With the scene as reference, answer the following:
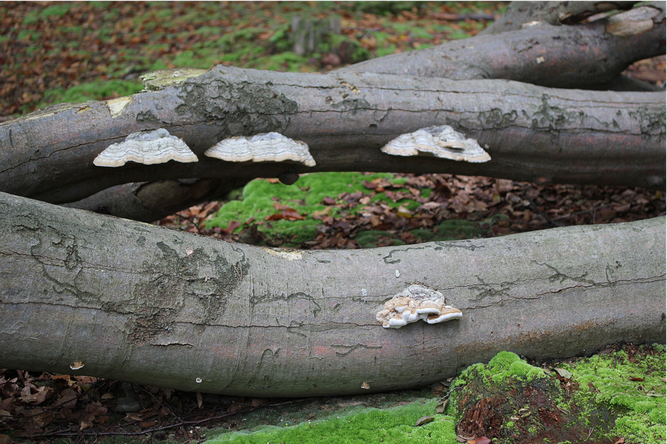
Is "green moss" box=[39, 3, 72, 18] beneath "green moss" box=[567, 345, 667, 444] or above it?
above

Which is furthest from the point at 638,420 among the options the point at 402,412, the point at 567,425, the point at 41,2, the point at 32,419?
the point at 41,2

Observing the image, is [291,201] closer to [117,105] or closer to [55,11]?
[117,105]

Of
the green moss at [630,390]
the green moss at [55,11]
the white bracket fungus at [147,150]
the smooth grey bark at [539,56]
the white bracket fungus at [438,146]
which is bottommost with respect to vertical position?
the green moss at [630,390]

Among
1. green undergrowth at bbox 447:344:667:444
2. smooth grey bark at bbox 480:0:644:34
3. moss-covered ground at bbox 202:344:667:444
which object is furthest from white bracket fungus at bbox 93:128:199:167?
smooth grey bark at bbox 480:0:644:34

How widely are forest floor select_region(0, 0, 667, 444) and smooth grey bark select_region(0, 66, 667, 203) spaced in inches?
45.1

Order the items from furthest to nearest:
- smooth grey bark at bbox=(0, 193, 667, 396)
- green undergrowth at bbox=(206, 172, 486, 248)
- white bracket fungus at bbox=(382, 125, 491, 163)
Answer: green undergrowth at bbox=(206, 172, 486, 248)
white bracket fungus at bbox=(382, 125, 491, 163)
smooth grey bark at bbox=(0, 193, 667, 396)

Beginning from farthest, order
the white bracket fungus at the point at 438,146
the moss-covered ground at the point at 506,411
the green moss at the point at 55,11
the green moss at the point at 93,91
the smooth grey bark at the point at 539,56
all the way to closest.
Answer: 1. the green moss at the point at 55,11
2. the green moss at the point at 93,91
3. the smooth grey bark at the point at 539,56
4. the white bracket fungus at the point at 438,146
5. the moss-covered ground at the point at 506,411

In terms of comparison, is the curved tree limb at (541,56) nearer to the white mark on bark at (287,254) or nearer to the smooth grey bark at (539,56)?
the smooth grey bark at (539,56)

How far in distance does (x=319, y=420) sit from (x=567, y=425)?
1243 mm

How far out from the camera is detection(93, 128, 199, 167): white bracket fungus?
2.60 meters

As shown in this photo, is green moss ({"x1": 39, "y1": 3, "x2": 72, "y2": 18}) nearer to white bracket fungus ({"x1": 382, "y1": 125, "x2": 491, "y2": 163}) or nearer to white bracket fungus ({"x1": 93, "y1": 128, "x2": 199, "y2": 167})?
white bracket fungus ({"x1": 93, "y1": 128, "x2": 199, "y2": 167})

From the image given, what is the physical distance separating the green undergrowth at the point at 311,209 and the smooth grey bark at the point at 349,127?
114cm

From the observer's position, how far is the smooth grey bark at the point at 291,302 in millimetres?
2123

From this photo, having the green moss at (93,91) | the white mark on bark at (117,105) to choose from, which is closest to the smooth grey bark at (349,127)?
the white mark on bark at (117,105)
